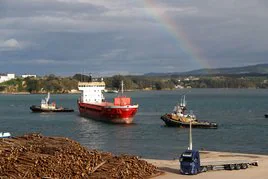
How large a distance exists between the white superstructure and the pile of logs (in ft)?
246

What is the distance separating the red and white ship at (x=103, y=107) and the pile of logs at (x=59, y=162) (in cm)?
5075

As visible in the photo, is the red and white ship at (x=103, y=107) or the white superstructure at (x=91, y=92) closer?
the red and white ship at (x=103, y=107)

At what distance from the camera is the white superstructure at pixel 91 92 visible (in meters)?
102

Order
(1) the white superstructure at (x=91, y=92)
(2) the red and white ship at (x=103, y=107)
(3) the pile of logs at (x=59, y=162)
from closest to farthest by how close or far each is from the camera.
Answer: (3) the pile of logs at (x=59, y=162), (2) the red and white ship at (x=103, y=107), (1) the white superstructure at (x=91, y=92)

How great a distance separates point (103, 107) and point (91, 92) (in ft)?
70.6

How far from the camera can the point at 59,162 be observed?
23672 mm

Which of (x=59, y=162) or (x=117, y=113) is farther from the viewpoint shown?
(x=117, y=113)

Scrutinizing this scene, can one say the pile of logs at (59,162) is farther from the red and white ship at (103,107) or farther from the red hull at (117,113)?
the red and white ship at (103,107)

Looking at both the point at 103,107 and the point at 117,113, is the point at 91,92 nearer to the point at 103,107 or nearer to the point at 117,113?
the point at 103,107

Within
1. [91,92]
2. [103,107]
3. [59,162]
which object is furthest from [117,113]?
[59,162]

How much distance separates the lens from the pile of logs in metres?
22.9

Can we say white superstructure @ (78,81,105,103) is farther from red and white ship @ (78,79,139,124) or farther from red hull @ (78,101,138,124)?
red hull @ (78,101,138,124)

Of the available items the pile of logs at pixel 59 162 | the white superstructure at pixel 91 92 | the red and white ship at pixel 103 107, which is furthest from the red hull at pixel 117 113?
the pile of logs at pixel 59 162

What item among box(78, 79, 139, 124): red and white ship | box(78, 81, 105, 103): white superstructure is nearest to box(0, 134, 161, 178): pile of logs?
box(78, 79, 139, 124): red and white ship
